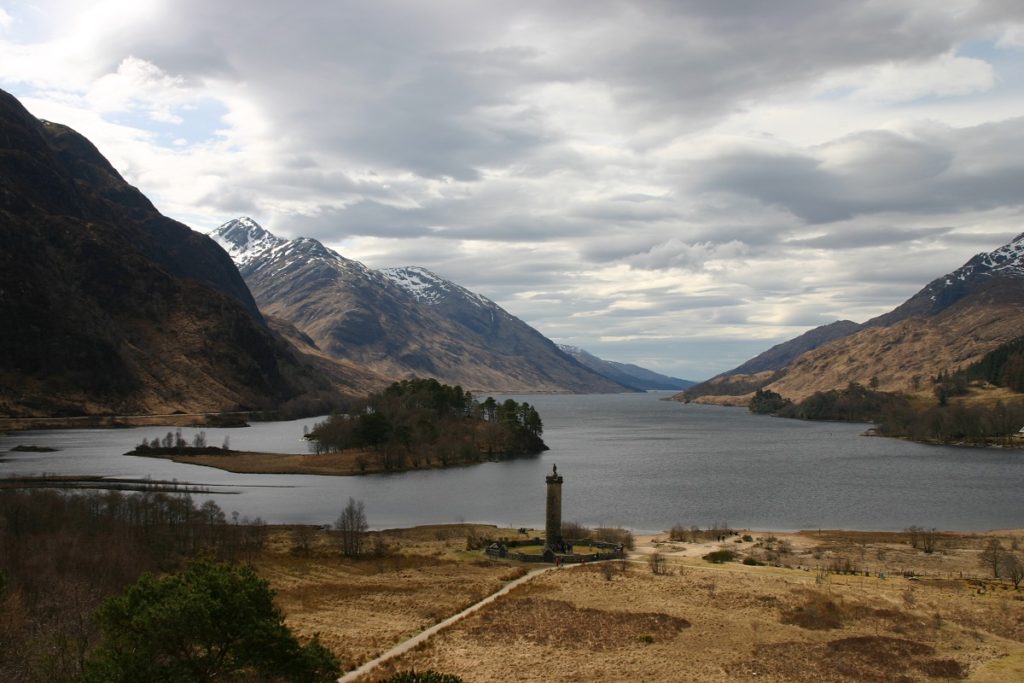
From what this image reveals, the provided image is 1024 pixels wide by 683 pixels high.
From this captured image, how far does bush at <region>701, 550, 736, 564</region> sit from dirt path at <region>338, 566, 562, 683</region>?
56.8 ft

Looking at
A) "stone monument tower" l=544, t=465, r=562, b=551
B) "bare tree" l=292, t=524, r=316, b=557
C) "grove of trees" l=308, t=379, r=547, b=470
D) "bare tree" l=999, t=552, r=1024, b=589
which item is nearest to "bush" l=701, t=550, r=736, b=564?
"stone monument tower" l=544, t=465, r=562, b=551

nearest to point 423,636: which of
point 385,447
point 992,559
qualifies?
point 992,559

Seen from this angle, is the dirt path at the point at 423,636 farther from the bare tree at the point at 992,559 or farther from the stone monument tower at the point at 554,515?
the bare tree at the point at 992,559

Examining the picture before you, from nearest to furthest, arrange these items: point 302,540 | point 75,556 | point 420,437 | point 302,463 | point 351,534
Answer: point 75,556
point 351,534
point 302,540
point 302,463
point 420,437

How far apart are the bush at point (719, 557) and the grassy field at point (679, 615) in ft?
5.23

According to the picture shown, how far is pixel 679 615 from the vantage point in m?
51.0

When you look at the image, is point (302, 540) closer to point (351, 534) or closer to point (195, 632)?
point (351, 534)

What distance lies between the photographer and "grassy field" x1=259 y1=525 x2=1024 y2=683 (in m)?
40.9

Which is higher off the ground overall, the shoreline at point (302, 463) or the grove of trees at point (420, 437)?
the grove of trees at point (420, 437)

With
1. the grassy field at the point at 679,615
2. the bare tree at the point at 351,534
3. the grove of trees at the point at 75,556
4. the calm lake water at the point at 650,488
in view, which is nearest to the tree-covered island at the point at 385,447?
the calm lake water at the point at 650,488

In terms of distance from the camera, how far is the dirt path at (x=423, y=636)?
1528 inches

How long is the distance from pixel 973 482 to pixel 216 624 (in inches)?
5471

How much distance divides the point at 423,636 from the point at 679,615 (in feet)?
53.9

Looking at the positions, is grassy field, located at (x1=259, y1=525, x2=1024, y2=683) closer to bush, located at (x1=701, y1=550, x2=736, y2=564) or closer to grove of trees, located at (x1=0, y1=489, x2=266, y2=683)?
bush, located at (x1=701, y1=550, x2=736, y2=564)
